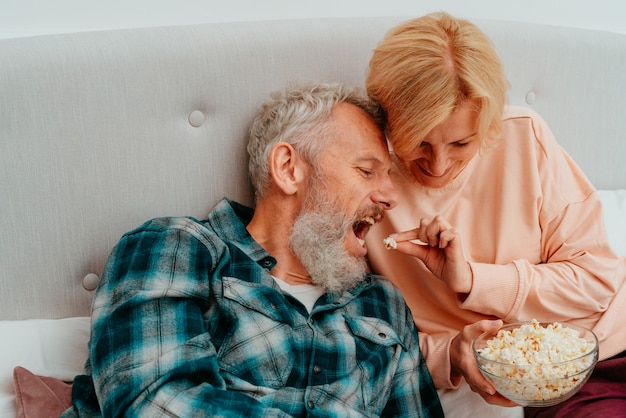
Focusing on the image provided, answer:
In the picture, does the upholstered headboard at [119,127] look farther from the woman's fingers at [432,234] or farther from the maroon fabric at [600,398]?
the maroon fabric at [600,398]

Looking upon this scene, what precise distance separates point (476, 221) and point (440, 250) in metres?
0.14

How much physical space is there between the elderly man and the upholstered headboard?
0.10 meters

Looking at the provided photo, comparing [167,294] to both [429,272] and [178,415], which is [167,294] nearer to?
[178,415]

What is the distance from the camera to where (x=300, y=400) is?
5.17 ft

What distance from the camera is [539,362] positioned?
1.41 m

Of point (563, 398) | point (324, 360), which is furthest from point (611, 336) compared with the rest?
point (324, 360)

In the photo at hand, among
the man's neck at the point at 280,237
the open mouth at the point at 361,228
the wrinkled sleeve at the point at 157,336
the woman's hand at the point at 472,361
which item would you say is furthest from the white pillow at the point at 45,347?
the woman's hand at the point at 472,361

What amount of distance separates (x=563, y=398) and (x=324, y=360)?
1.59 feet

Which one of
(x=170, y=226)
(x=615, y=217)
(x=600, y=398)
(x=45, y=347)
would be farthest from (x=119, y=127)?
(x=615, y=217)

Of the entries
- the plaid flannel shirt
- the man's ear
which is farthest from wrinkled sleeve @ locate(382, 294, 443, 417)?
the man's ear

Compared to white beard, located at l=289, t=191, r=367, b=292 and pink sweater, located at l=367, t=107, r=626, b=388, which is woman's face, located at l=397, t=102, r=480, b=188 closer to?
pink sweater, located at l=367, t=107, r=626, b=388

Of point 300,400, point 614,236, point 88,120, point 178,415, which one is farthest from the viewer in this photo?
point 614,236

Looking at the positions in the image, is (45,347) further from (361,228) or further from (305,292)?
(361,228)

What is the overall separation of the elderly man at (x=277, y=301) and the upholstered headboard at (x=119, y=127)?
0.10 m
